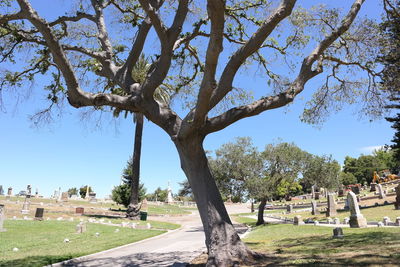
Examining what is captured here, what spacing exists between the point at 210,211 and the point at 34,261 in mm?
6193

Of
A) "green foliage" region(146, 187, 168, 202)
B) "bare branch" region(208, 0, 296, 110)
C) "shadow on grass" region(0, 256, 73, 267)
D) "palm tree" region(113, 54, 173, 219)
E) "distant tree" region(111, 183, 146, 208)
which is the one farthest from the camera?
"green foliage" region(146, 187, 168, 202)

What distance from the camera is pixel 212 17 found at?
524 cm

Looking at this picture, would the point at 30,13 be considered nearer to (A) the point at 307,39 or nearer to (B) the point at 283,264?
(B) the point at 283,264

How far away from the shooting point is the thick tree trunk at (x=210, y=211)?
22.0ft

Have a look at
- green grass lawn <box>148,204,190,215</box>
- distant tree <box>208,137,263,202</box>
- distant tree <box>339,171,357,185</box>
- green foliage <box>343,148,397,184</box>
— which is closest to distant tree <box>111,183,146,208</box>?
green grass lawn <box>148,204,190,215</box>

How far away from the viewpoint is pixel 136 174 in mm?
29422

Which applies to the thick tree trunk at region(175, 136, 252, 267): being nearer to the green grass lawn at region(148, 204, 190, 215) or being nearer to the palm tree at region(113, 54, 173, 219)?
the palm tree at region(113, 54, 173, 219)

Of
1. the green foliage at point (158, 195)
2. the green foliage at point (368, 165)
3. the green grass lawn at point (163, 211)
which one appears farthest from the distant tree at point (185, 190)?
the green foliage at point (368, 165)

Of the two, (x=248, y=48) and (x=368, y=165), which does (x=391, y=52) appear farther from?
(x=368, y=165)

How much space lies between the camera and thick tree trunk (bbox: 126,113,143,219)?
29125 millimetres

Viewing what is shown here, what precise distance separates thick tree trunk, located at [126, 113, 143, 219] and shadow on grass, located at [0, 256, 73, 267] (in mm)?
19317

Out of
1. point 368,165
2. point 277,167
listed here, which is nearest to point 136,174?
point 277,167

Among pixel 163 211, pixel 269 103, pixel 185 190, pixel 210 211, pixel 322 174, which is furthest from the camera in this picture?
pixel 185 190

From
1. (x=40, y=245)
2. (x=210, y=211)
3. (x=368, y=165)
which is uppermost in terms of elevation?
(x=368, y=165)
